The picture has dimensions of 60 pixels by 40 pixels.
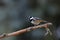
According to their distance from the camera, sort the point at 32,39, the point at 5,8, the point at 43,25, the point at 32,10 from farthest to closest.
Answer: the point at 5,8 < the point at 32,10 < the point at 32,39 < the point at 43,25

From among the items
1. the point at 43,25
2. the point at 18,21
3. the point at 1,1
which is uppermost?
the point at 43,25

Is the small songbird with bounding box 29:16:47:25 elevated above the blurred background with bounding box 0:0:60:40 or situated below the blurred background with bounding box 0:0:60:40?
above

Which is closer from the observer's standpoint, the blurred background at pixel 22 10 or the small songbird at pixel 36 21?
the small songbird at pixel 36 21

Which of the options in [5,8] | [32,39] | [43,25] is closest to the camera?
[43,25]

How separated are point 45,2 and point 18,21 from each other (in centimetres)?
29

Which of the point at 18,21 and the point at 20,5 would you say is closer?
the point at 18,21

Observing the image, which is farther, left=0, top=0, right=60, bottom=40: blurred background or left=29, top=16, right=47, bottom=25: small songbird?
left=0, top=0, right=60, bottom=40: blurred background

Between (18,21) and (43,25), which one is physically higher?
(43,25)

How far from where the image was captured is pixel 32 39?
4.17 feet

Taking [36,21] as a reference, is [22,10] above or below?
below

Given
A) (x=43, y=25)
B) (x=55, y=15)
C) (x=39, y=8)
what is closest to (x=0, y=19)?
(x=39, y=8)

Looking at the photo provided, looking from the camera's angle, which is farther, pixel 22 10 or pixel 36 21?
pixel 22 10

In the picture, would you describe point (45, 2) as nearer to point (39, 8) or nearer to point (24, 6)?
point (39, 8)

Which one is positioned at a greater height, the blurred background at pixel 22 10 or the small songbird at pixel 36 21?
the small songbird at pixel 36 21
